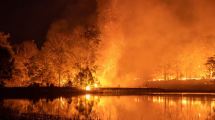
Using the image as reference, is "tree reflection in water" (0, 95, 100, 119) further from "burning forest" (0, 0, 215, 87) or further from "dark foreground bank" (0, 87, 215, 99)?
"burning forest" (0, 0, 215, 87)

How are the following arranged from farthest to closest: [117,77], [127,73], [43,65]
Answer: [127,73] < [117,77] < [43,65]

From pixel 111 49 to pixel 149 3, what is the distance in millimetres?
20739

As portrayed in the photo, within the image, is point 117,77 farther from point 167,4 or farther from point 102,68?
point 167,4

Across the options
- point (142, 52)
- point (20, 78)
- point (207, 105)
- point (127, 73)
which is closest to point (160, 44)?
point (142, 52)

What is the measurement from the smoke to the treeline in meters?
9.76

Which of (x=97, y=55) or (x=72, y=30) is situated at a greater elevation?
(x=72, y=30)

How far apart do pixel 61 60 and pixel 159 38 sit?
113ft

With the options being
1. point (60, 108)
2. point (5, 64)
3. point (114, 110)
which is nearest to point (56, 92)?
point (5, 64)

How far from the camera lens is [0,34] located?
6881 centimetres

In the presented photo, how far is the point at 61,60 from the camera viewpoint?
3024 inches

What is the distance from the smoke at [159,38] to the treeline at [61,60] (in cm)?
976

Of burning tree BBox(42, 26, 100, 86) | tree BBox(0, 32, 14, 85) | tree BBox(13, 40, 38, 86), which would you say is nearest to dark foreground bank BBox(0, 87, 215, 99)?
tree BBox(0, 32, 14, 85)

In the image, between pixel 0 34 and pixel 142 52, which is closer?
pixel 0 34

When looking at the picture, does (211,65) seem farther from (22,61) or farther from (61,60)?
(22,61)
